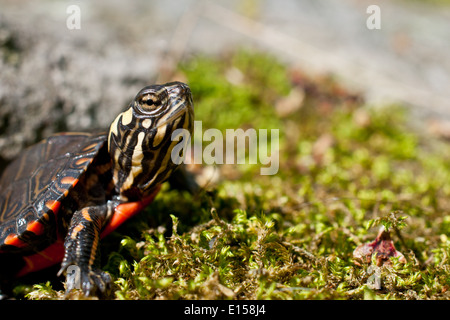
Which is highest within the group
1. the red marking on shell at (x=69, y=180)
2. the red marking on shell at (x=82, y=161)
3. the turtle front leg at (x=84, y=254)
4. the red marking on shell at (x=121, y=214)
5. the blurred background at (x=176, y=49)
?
the blurred background at (x=176, y=49)

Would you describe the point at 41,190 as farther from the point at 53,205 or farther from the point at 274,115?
the point at 274,115

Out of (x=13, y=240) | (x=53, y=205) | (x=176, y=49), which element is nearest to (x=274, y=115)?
(x=176, y=49)

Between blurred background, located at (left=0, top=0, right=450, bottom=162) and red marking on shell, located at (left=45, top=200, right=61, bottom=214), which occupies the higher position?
blurred background, located at (left=0, top=0, right=450, bottom=162)

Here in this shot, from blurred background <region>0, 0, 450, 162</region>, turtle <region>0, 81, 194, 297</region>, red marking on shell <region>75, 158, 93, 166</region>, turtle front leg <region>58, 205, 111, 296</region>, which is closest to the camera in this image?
turtle front leg <region>58, 205, 111, 296</region>

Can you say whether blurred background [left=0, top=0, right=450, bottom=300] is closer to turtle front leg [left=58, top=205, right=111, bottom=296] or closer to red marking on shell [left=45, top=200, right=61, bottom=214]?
turtle front leg [left=58, top=205, right=111, bottom=296]

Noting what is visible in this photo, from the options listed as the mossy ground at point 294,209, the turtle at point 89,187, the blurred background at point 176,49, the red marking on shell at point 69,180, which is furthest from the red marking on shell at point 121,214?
the blurred background at point 176,49

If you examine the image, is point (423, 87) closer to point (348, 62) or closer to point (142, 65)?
point (348, 62)

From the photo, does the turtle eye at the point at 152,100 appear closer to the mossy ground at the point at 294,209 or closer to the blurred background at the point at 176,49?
the mossy ground at the point at 294,209

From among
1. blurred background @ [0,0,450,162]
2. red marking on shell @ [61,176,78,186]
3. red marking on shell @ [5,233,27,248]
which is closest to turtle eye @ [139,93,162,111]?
red marking on shell @ [61,176,78,186]
